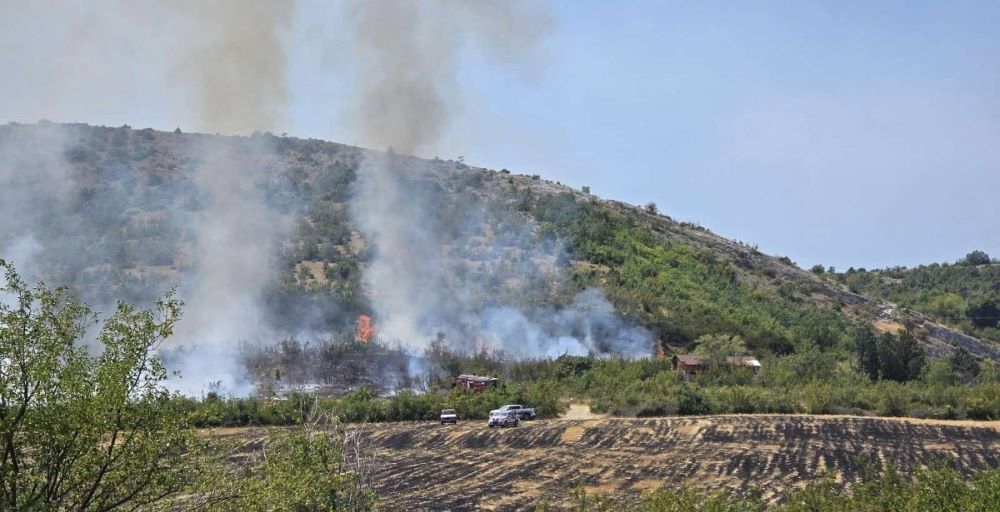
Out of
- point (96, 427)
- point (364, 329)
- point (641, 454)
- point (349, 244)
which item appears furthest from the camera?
point (349, 244)

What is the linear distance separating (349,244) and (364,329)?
19113 millimetres

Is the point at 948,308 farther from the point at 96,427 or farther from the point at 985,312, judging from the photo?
the point at 96,427

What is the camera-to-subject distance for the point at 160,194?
305 ft

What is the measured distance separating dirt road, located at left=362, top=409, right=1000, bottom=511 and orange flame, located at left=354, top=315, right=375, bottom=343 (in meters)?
20.5

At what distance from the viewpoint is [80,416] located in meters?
12.9

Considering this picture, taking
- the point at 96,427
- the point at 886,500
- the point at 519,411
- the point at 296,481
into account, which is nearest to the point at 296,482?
the point at 296,481

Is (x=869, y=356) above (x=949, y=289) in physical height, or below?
below

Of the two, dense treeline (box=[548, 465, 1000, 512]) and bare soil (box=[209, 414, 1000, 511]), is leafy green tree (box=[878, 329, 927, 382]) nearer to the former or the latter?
bare soil (box=[209, 414, 1000, 511])

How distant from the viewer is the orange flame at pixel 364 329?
67688mm

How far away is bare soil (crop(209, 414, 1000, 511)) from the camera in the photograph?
30.7m

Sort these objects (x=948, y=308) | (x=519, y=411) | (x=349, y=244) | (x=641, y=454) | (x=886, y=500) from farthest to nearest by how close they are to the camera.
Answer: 1. (x=948, y=308)
2. (x=349, y=244)
3. (x=519, y=411)
4. (x=641, y=454)
5. (x=886, y=500)

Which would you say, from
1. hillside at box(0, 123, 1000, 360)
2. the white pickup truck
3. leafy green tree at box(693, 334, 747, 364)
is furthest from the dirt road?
hillside at box(0, 123, 1000, 360)

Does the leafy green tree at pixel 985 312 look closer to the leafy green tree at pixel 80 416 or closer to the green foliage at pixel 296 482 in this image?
the green foliage at pixel 296 482

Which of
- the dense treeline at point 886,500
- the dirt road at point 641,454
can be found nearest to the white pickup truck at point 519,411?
the dirt road at point 641,454
